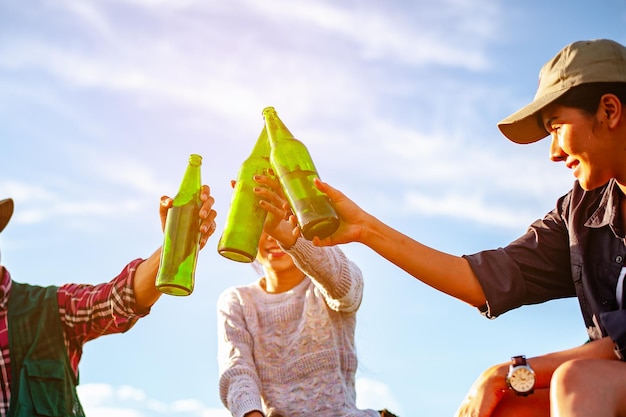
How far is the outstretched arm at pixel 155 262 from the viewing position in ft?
11.3

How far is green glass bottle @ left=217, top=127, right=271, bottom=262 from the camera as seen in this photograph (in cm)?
318

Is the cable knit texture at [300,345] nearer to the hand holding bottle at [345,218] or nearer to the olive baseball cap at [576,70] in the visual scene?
the hand holding bottle at [345,218]

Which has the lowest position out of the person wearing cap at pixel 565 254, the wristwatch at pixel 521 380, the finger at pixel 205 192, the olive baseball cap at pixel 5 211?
the wristwatch at pixel 521 380

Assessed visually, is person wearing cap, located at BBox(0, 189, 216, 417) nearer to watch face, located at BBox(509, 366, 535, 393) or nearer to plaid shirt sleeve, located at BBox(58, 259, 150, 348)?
plaid shirt sleeve, located at BBox(58, 259, 150, 348)

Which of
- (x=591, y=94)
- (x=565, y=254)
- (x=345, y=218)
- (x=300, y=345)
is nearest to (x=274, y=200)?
(x=345, y=218)

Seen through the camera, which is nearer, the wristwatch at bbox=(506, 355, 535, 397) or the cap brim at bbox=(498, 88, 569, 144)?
the wristwatch at bbox=(506, 355, 535, 397)

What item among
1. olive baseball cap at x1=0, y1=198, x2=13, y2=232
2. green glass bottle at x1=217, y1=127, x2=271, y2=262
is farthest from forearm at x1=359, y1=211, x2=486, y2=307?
olive baseball cap at x1=0, y1=198, x2=13, y2=232

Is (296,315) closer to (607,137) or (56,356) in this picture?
(56,356)

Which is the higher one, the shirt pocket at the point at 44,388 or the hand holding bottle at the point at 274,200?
the hand holding bottle at the point at 274,200

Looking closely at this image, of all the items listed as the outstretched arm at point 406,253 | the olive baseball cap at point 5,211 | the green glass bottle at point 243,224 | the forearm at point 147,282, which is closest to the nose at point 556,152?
the outstretched arm at point 406,253

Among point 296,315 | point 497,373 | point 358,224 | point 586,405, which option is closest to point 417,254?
point 358,224

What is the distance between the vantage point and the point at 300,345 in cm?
446

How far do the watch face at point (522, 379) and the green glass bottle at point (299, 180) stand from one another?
80cm

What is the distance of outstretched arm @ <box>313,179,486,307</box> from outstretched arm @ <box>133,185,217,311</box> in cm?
62
